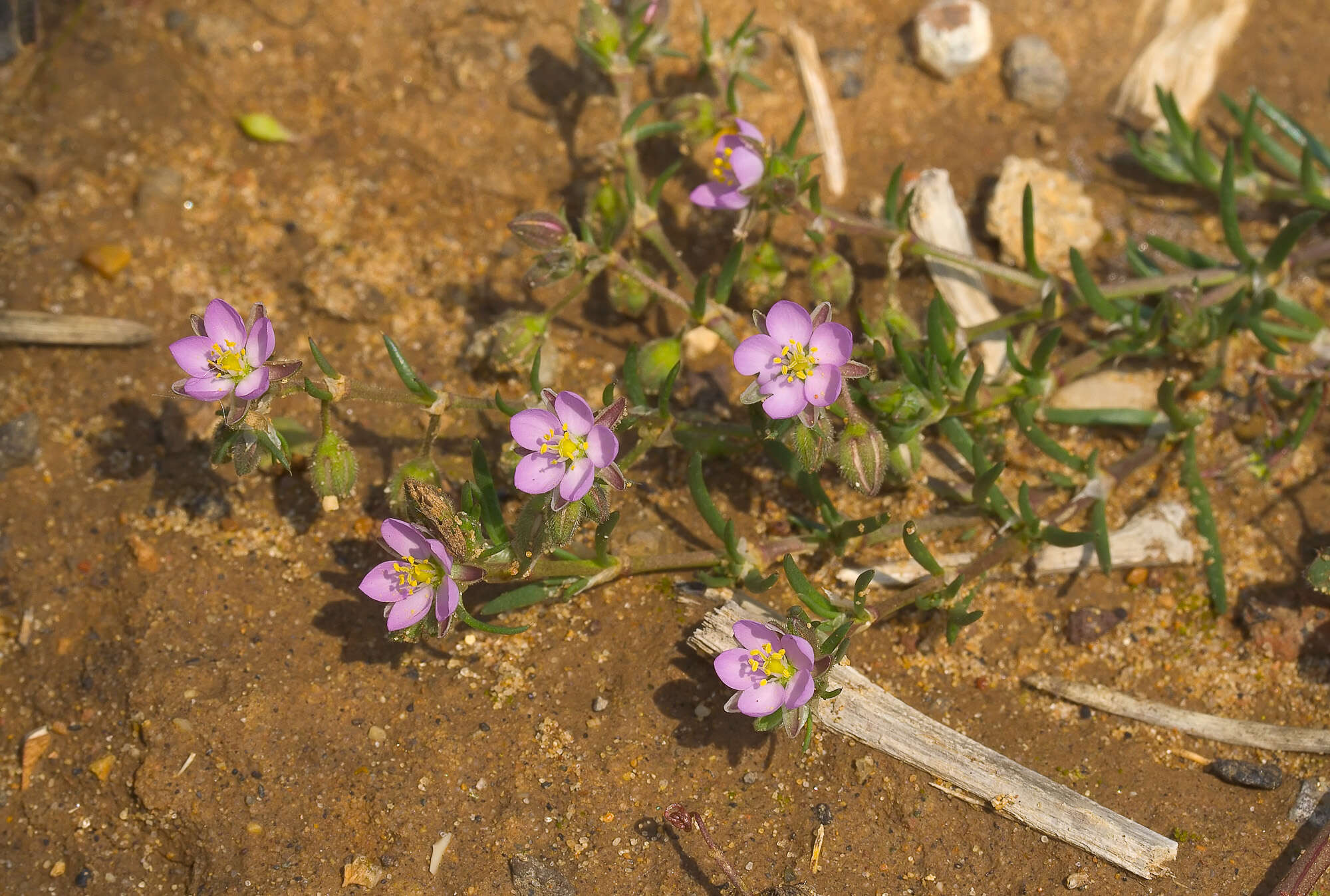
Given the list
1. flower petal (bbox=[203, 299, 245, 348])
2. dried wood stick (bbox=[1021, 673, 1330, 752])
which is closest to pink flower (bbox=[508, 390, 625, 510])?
flower petal (bbox=[203, 299, 245, 348])

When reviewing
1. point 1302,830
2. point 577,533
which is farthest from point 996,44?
point 1302,830

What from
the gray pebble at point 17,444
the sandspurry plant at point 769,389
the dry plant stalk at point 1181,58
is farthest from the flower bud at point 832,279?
the gray pebble at point 17,444

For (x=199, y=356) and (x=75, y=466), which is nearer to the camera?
(x=199, y=356)

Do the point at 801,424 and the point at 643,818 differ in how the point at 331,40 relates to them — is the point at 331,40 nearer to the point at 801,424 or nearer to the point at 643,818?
the point at 801,424

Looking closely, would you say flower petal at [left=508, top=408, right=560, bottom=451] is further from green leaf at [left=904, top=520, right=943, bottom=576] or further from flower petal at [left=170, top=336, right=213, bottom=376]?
green leaf at [left=904, top=520, right=943, bottom=576]

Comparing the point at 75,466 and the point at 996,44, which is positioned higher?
the point at 996,44

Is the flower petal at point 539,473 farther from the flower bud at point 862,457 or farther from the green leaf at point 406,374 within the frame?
the flower bud at point 862,457
